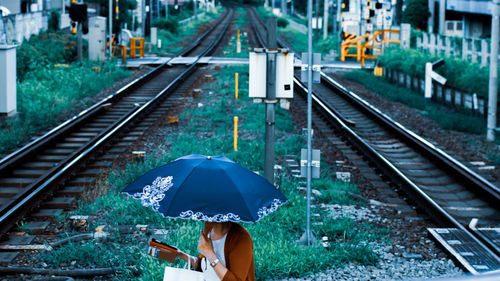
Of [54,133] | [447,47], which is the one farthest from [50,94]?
[447,47]

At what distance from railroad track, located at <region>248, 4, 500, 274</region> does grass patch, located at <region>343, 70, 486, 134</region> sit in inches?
56.5

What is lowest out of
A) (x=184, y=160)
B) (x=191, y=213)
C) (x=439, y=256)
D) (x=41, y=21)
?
(x=439, y=256)

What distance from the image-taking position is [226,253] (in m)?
4.30

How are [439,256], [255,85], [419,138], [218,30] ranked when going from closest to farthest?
[439,256]
[255,85]
[419,138]
[218,30]

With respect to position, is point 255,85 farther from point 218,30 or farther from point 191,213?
point 218,30

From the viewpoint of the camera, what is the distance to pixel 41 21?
116 ft

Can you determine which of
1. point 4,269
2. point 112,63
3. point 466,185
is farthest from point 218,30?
point 4,269

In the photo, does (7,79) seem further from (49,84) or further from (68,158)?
(49,84)

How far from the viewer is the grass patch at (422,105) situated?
17.1 m

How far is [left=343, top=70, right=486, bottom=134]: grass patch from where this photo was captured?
56.0 ft

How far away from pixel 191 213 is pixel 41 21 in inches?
1314

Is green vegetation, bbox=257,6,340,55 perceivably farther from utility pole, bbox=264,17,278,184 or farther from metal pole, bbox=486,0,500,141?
utility pole, bbox=264,17,278,184

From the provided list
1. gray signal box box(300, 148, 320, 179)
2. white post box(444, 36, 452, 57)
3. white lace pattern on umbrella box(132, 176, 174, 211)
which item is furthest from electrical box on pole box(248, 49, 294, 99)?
white post box(444, 36, 452, 57)

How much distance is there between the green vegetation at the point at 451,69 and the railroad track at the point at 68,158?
27.9ft
